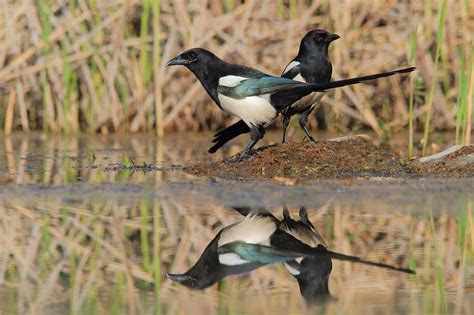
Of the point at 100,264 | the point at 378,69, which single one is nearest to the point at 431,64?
the point at 378,69

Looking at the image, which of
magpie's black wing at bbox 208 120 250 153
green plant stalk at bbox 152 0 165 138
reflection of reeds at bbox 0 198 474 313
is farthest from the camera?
green plant stalk at bbox 152 0 165 138

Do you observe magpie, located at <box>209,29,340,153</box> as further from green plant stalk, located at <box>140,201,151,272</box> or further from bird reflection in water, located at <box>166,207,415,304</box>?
bird reflection in water, located at <box>166,207,415,304</box>

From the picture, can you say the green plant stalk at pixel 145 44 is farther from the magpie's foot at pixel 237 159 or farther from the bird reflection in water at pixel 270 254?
the bird reflection in water at pixel 270 254

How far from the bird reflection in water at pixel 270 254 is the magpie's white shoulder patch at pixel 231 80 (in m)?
1.79

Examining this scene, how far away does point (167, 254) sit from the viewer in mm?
4090

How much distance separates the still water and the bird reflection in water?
0.16ft

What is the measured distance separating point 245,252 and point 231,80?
2.65 meters

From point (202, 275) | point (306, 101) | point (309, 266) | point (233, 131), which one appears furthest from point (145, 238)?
point (306, 101)

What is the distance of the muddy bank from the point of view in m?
6.35

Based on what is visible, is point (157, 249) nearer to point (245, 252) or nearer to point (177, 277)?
point (245, 252)

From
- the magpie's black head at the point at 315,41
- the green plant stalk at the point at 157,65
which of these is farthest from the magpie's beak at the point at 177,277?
the green plant stalk at the point at 157,65

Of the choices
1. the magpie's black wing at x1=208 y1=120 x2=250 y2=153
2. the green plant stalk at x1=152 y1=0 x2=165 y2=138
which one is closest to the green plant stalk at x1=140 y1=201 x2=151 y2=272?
the magpie's black wing at x1=208 y1=120 x2=250 y2=153

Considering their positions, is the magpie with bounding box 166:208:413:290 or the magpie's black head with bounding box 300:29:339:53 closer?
the magpie with bounding box 166:208:413:290

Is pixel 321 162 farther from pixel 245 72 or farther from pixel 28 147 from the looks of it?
pixel 28 147
